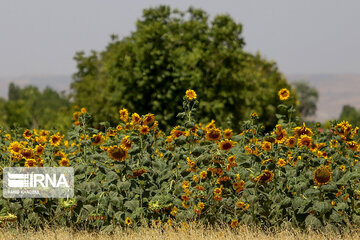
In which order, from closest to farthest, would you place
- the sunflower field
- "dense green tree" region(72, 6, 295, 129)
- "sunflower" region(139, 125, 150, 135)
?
the sunflower field < "sunflower" region(139, 125, 150, 135) < "dense green tree" region(72, 6, 295, 129)

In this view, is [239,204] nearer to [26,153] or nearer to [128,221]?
[128,221]

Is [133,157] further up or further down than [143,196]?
further up

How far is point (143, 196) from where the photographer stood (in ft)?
19.6

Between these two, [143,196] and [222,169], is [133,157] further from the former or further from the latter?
[222,169]

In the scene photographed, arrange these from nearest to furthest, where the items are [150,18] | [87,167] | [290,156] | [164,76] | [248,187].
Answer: [248,187]
[87,167]
[290,156]
[164,76]
[150,18]

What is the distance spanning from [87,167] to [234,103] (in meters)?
12.7

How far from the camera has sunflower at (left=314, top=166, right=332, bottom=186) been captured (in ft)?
18.1

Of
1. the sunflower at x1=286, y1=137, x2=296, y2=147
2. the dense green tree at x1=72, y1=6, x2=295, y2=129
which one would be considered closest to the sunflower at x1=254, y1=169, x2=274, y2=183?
the sunflower at x1=286, y1=137, x2=296, y2=147

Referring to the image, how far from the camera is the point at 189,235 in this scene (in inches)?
227

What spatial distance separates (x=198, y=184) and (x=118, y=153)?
41.7 inches

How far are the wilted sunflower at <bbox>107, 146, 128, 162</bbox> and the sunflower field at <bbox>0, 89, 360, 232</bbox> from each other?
12 millimetres

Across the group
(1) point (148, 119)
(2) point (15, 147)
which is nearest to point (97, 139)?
(1) point (148, 119)

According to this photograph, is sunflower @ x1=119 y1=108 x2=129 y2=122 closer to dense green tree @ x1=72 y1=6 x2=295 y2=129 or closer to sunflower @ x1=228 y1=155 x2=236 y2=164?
sunflower @ x1=228 y1=155 x2=236 y2=164

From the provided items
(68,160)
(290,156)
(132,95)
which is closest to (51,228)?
(68,160)
